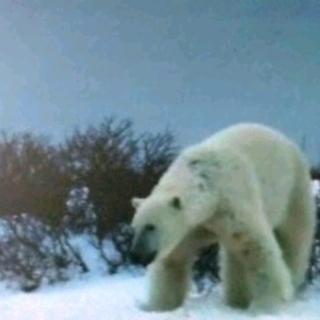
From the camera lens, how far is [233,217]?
6.46m

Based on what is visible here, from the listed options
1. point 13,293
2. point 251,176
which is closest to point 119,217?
point 13,293

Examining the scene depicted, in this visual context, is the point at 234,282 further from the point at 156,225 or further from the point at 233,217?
the point at 156,225

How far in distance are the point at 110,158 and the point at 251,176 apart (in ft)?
17.1

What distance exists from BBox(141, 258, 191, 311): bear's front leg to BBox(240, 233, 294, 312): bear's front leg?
509mm

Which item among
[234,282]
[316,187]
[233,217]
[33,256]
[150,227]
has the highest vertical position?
[150,227]

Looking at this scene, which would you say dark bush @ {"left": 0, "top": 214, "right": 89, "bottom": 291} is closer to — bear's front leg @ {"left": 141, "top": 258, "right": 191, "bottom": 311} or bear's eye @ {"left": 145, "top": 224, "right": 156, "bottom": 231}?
bear's front leg @ {"left": 141, "top": 258, "right": 191, "bottom": 311}

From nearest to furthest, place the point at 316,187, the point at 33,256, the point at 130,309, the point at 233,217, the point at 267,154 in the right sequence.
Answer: the point at 233,217
the point at 130,309
the point at 267,154
the point at 316,187
the point at 33,256

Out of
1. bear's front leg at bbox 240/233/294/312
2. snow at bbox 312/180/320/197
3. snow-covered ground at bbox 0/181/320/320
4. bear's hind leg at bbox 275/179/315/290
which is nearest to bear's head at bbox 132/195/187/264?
snow-covered ground at bbox 0/181/320/320

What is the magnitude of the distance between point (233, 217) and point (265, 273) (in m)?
0.41

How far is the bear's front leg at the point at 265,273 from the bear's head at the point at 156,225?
56 cm

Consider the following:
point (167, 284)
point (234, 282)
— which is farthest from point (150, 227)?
point (234, 282)

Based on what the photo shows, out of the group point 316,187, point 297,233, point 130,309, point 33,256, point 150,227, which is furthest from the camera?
point 33,256

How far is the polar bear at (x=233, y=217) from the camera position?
6195 mm

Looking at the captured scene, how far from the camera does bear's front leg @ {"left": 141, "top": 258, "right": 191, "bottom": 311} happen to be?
6.83 meters
